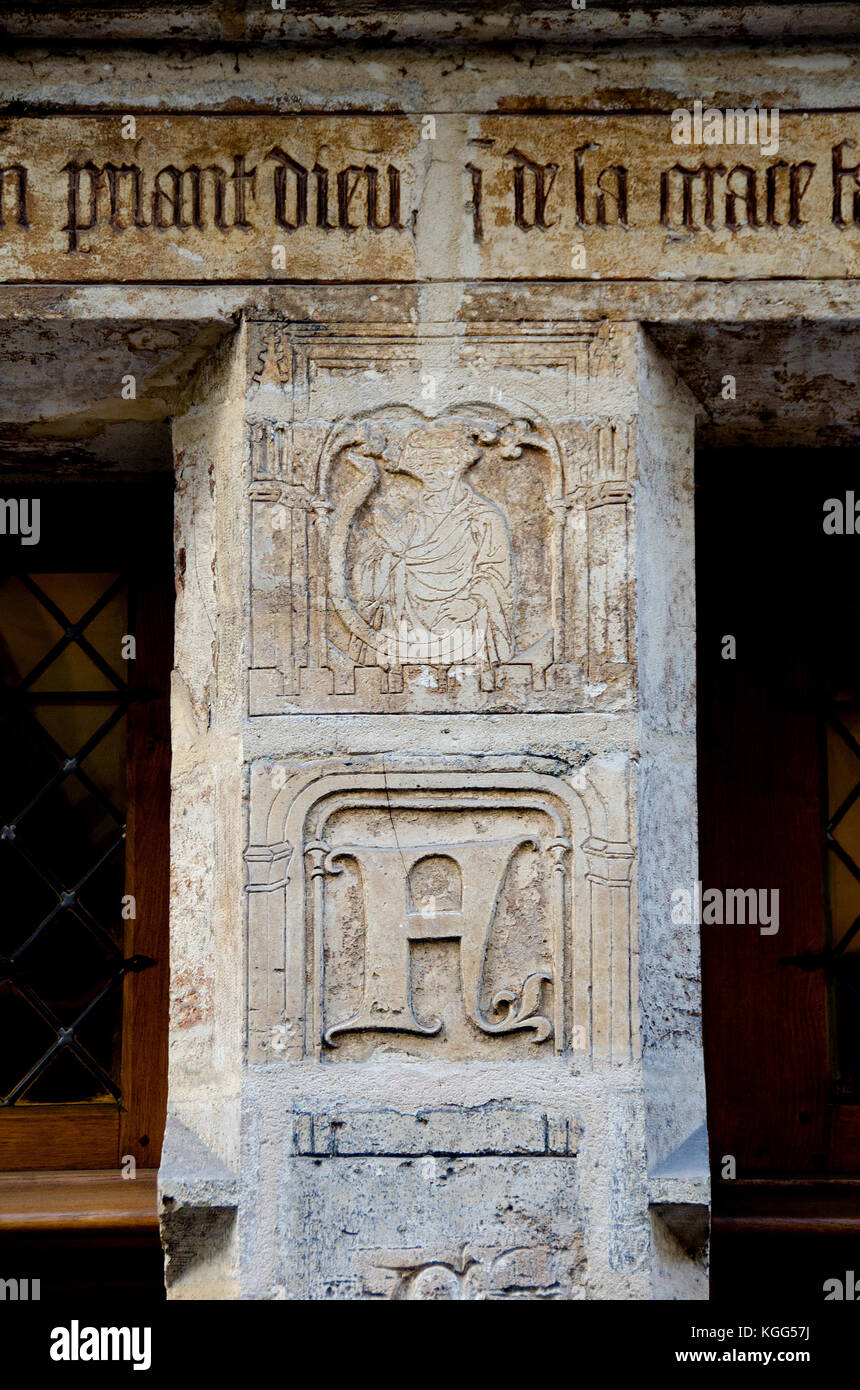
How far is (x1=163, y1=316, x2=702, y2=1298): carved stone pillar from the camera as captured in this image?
87.6 inches

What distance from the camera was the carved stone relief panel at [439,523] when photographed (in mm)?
2318

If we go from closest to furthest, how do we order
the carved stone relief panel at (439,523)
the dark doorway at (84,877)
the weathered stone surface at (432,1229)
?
1. the weathered stone surface at (432,1229)
2. the carved stone relief panel at (439,523)
3. the dark doorway at (84,877)

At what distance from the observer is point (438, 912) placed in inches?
90.4

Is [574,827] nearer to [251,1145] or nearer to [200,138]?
[251,1145]

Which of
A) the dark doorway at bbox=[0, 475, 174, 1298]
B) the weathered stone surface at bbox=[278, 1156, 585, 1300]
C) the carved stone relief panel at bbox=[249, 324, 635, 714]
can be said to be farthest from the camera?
the dark doorway at bbox=[0, 475, 174, 1298]

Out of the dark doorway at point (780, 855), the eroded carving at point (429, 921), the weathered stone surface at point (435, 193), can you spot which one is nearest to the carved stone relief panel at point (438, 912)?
the eroded carving at point (429, 921)

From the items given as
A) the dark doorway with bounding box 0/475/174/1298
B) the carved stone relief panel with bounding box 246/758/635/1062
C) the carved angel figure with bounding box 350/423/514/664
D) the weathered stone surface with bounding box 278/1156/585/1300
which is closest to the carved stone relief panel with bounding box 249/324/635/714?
the carved angel figure with bounding box 350/423/514/664

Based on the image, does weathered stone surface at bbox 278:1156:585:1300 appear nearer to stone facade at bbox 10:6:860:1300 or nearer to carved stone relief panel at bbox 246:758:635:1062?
stone facade at bbox 10:6:860:1300

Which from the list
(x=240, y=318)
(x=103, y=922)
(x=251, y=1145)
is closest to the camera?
(x=251, y=1145)

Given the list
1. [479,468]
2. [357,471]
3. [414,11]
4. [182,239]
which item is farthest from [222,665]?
[414,11]

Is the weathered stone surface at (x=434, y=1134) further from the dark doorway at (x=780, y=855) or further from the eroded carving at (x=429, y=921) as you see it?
the dark doorway at (x=780, y=855)

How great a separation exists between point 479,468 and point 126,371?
2.13 ft

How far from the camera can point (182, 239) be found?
2.37 metres

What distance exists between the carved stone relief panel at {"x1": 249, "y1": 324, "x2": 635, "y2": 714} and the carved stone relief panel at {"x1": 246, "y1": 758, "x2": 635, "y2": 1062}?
0.46 feet
